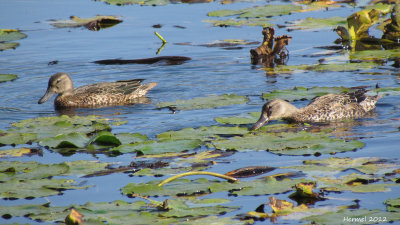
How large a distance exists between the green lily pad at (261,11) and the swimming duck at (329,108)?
7763 millimetres

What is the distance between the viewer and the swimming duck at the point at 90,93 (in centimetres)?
1325

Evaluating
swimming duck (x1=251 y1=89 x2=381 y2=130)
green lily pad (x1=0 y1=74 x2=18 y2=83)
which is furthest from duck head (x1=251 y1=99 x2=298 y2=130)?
green lily pad (x1=0 y1=74 x2=18 y2=83)

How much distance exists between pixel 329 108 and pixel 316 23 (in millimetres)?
7136

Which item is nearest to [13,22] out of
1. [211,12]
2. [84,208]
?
[211,12]

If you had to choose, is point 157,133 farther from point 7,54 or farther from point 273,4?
point 273,4

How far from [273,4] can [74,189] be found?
558 inches

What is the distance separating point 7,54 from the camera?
16641mm

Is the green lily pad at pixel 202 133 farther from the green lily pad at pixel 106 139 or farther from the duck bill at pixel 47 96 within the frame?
the duck bill at pixel 47 96

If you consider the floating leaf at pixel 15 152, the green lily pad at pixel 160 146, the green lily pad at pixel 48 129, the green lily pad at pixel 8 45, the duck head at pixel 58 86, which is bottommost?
the floating leaf at pixel 15 152

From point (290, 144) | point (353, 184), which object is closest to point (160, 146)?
point (290, 144)

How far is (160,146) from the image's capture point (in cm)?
888

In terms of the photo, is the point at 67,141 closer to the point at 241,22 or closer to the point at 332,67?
the point at 332,67

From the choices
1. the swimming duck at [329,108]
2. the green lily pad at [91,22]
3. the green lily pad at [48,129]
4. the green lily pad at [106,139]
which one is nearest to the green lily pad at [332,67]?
the swimming duck at [329,108]

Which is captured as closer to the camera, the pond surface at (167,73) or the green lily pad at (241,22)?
the pond surface at (167,73)
